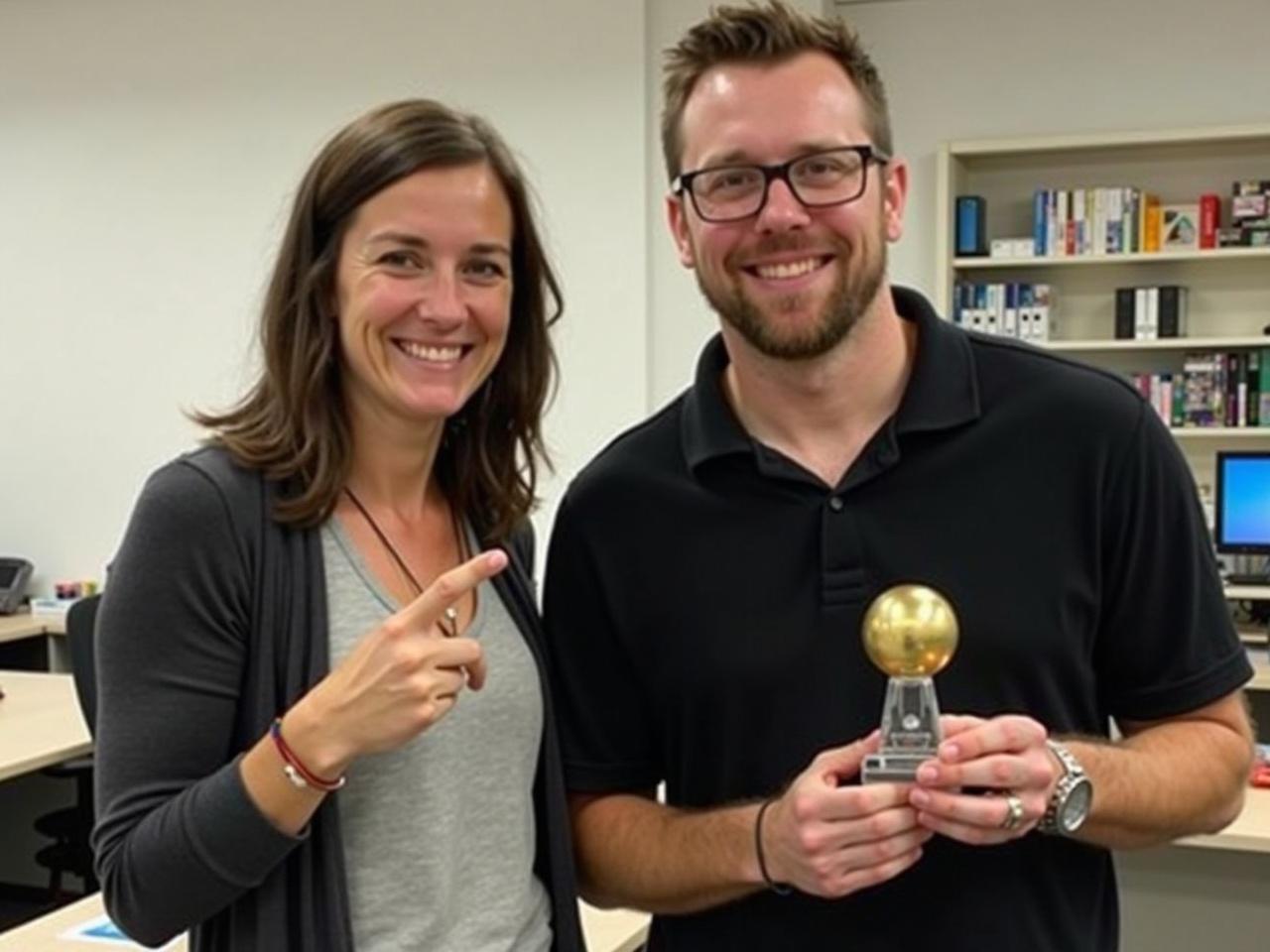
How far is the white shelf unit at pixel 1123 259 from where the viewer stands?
15.8ft

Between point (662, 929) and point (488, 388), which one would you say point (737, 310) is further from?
point (662, 929)

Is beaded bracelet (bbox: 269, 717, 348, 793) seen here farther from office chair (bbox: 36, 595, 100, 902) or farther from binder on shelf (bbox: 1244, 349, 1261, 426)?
binder on shelf (bbox: 1244, 349, 1261, 426)

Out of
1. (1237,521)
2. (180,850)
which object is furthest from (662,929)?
(1237,521)

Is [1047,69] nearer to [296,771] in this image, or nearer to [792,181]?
[792,181]

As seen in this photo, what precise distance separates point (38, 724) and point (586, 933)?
207 centimetres

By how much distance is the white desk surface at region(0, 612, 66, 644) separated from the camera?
16.4 feet

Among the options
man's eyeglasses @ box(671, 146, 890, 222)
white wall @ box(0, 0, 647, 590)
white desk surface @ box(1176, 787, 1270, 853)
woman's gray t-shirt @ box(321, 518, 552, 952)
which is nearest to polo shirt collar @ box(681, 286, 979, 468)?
man's eyeglasses @ box(671, 146, 890, 222)

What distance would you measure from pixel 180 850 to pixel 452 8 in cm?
426

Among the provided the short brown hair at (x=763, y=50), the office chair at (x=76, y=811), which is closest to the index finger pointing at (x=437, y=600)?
the short brown hair at (x=763, y=50)

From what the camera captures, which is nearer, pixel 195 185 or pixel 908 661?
pixel 908 661

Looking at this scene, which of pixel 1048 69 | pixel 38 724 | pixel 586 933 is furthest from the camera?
pixel 1048 69

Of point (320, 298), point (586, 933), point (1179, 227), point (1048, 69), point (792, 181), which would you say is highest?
point (1048, 69)

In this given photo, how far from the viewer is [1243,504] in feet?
14.7

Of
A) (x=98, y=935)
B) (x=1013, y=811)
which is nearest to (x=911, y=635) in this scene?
(x=1013, y=811)
